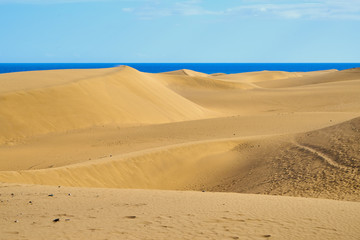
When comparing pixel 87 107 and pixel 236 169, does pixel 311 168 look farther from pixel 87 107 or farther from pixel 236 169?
pixel 87 107

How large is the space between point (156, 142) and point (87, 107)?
22.6ft

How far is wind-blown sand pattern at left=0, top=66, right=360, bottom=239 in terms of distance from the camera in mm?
7004

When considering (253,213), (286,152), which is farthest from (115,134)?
(253,213)

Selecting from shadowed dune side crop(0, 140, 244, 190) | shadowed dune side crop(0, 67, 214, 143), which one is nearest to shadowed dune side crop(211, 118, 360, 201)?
shadowed dune side crop(0, 140, 244, 190)

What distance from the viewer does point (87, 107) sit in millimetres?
23641

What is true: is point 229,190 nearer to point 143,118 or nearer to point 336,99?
point 143,118

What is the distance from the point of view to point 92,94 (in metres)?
25.5

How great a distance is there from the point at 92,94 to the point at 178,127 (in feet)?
22.4

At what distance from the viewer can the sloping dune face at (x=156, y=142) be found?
12.4 meters

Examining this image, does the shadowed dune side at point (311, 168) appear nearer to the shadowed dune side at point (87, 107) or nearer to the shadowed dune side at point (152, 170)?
the shadowed dune side at point (152, 170)

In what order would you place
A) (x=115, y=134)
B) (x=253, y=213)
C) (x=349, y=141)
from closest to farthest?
(x=253, y=213) < (x=349, y=141) < (x=115, y=134)

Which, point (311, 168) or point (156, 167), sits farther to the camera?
point (156, 167)

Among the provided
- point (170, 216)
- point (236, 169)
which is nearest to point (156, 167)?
point (236, 169)

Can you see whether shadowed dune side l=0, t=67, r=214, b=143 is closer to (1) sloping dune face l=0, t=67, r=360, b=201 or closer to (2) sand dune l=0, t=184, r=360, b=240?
(1) sloping dune face l=0, t=67, r=360, b=201
